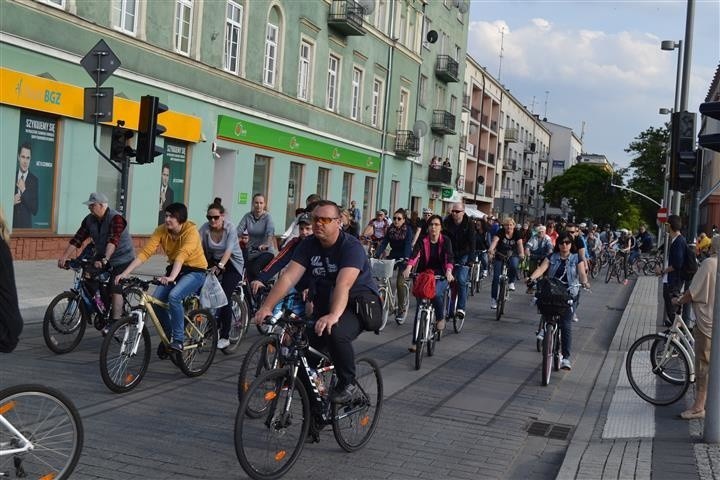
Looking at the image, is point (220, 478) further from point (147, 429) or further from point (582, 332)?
point (582, 332)

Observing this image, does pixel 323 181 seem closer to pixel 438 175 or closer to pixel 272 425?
pixel 438 175

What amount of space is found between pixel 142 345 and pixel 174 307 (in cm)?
64

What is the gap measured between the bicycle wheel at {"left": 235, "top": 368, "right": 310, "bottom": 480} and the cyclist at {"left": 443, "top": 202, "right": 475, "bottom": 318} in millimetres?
7467

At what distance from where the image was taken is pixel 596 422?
24.8 ft

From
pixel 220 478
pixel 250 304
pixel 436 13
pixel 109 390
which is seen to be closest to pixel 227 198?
pixel 250 304

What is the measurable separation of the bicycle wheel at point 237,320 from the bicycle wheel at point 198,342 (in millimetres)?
1562

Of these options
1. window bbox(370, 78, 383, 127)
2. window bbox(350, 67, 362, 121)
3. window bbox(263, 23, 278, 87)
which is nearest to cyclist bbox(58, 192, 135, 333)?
window bbox(263, 23, 278, 87)

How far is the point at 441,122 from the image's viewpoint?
45438mm

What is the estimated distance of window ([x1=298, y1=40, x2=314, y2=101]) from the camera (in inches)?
1119

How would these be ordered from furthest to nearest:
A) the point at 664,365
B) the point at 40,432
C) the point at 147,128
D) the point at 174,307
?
the point at 147,128 < the point at 664,365 < the point at 174,307 < the point at 40,432

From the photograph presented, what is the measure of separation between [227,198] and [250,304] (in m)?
13.6

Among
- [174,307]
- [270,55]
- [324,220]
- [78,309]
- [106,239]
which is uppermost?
[270,55]

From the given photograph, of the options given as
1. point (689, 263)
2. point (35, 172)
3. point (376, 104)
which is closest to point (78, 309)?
point (689, 263)

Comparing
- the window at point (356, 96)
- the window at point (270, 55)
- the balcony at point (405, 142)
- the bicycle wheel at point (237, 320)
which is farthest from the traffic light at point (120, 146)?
the balcony at point (405, 142)
